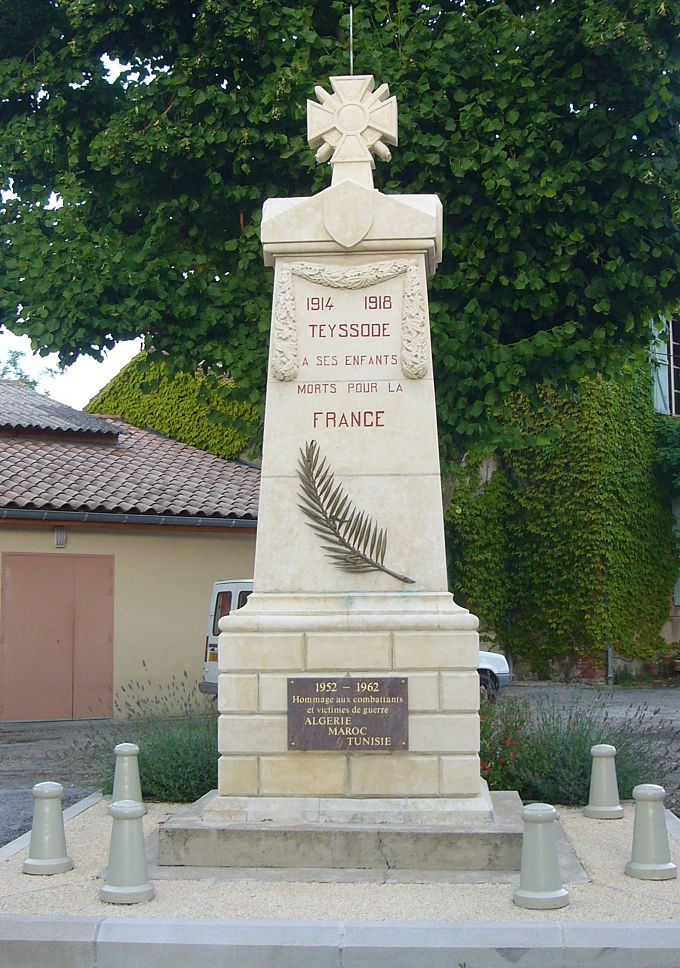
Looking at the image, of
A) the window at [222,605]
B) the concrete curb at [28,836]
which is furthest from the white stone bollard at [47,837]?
the window at [222,605]

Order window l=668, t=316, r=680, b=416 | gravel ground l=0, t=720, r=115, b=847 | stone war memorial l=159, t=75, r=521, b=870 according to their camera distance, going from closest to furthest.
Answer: stone war memorial l=159, t=75, r=521, b=870, gravel ground l=0, t=720, r=115, b=847, window l=668, t=316, r=680, b=416

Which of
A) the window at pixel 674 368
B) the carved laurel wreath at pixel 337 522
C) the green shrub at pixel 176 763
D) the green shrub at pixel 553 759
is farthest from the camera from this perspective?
the window at pixel 674 368

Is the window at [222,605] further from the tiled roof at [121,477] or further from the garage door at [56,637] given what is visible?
the garage door at [56,637]

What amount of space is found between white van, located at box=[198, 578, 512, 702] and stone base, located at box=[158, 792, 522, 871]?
9.38 metres

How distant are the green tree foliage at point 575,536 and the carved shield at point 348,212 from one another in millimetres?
13890

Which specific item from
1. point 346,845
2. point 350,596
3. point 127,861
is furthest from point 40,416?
point 127,861

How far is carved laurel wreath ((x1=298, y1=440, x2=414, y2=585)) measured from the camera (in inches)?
290

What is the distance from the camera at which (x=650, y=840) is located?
6363mm

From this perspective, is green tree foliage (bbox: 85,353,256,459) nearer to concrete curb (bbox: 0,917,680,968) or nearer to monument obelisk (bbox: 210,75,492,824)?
monument obelisk (bbox: 210,75,492,824)

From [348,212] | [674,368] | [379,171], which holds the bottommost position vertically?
[348,212]

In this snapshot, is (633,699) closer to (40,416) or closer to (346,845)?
(40,416)

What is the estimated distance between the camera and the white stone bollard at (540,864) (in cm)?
563

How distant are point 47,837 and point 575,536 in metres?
16.6

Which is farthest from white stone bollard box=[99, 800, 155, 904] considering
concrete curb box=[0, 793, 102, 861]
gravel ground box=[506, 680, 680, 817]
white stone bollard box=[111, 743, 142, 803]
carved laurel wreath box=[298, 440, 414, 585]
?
gravel ground box=[506, 680, 680, 817]
